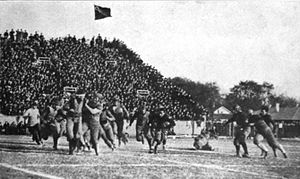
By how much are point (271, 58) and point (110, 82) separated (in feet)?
13.7

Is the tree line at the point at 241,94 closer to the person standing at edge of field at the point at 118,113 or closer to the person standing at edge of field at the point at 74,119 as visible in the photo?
the person standing at edge of field at the point at 118,113

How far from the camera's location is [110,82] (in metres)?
14.2

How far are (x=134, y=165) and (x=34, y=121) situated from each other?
5257 mm

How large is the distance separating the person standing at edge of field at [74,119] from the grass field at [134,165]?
37 cm

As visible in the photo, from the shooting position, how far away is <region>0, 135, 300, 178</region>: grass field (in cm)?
1022

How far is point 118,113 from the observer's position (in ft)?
52.3

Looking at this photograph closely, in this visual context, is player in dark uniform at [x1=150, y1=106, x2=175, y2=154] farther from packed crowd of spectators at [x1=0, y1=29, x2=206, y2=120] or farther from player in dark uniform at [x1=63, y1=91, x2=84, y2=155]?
player in dark uniform at [x1=63, y1=91, x2=84, y2=155]

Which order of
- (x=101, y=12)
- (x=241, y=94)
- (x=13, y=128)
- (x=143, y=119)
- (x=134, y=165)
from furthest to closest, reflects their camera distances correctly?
1. (x=13, y=128)
2. (x=143, y=119)
3. (x=241, y=94)
4. (x=101, y=12)
5. (x=134, y=165)

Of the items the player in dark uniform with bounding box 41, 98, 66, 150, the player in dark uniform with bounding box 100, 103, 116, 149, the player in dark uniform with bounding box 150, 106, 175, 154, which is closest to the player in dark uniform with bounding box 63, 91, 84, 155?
the player in dark uniform with bounding box 41, 98, 66, 150

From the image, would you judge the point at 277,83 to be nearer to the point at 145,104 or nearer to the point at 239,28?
the point at 239,28

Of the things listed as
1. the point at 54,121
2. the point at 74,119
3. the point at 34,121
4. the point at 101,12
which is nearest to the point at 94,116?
the point at 74,119

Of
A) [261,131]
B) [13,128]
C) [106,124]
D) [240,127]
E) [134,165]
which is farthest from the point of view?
[13,128]

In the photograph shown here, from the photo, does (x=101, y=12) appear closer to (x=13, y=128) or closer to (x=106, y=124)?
(x=106, y=124)

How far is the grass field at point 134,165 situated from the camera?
33.5ft
